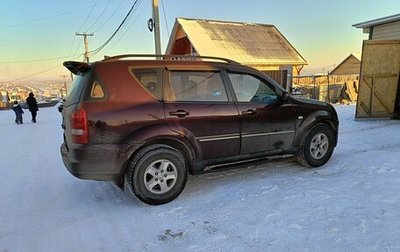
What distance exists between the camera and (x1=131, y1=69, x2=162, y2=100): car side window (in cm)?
375

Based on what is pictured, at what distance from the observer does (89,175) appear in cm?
358

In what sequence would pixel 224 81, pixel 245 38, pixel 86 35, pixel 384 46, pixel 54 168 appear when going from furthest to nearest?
1. pixel 86 35
2. pixel 245 38
3. pixel 384 46
4. pixel 54 168
5. pixel 224 81

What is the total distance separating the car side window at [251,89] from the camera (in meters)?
4.39

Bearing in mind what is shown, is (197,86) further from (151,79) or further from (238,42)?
(238,42)

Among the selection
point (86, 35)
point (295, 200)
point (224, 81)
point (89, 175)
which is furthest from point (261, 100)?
point (86, 35)

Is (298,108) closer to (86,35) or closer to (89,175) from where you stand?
(89,175)

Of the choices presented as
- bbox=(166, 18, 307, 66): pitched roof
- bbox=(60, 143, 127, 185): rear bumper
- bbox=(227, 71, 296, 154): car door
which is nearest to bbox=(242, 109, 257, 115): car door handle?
bbox=(227, 71, 296, 154): car door

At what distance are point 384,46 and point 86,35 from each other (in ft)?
95.9

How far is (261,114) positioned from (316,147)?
126 cm

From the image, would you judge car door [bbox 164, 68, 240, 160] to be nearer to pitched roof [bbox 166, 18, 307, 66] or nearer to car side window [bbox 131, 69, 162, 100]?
car side window [bbox 131, 69, 162, 100]

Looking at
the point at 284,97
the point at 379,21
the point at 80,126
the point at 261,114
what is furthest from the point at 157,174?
the point at 379,21

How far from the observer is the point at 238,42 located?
19.0 m

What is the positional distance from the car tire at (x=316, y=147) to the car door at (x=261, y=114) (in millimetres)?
316

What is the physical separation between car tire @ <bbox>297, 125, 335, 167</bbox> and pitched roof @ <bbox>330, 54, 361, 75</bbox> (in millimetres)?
32150
